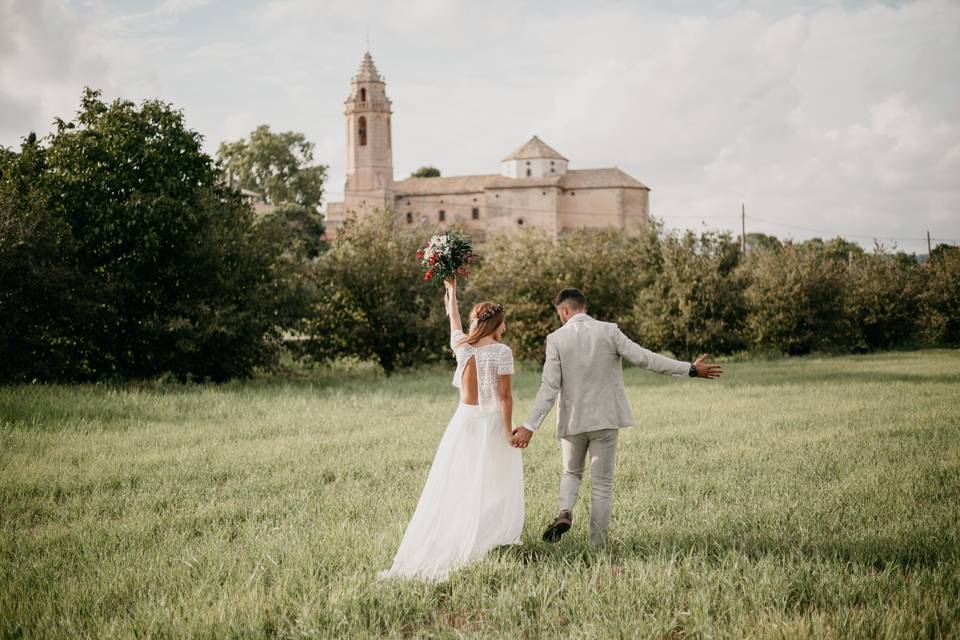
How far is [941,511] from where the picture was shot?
669cm

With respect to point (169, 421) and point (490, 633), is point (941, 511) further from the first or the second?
point (169, 421)

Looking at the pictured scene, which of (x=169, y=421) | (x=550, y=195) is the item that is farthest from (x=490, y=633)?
(x=550, y=195)

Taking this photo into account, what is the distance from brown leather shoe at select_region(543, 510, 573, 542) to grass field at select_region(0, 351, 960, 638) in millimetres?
121

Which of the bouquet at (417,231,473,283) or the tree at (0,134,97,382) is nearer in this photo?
the bouquet at (417,231,473,283)

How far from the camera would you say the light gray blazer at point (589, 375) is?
5.96m

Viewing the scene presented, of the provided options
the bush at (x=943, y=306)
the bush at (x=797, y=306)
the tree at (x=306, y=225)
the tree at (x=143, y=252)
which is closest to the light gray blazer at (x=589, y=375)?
the tree at (x=143, y=252)

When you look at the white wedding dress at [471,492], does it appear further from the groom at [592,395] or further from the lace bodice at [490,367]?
the groom at [592,395]

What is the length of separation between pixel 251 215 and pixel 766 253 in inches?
1038

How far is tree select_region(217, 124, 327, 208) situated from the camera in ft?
230

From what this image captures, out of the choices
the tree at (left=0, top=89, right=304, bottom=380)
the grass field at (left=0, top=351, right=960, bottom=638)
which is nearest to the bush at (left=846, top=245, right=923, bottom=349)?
the grass field at (left=0, top=351, right=960, bottom=638)

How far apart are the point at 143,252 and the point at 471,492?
17.0 m

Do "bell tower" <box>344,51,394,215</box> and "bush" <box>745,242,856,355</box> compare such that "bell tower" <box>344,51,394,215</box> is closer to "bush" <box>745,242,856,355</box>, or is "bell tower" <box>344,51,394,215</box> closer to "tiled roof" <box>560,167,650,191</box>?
"tiled roof" <box>560,167,650,191</box>

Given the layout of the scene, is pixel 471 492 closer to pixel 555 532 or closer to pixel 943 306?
pixel 555 532

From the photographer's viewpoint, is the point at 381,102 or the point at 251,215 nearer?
the point at 251,215
